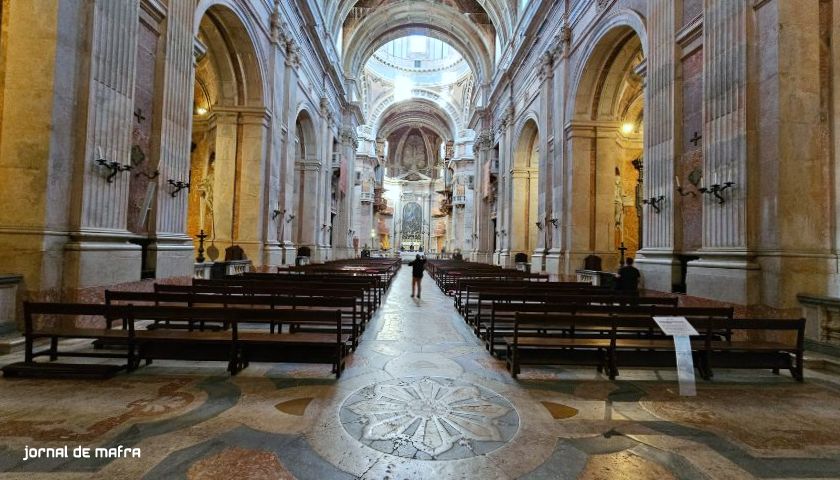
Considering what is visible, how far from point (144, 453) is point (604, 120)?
14.7m

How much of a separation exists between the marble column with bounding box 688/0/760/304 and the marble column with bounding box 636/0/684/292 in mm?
1232

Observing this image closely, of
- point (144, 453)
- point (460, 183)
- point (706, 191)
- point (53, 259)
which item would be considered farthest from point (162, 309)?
point (460, 183)

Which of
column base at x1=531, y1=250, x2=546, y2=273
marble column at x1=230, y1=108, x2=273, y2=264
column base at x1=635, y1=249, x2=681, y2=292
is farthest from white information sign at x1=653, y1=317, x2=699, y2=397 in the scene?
marble column at x1=230, y1=108, x2=273, y2=264

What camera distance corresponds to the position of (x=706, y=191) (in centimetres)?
682

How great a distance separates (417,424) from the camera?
308cm

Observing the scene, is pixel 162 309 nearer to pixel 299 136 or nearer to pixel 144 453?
pixel 144 453

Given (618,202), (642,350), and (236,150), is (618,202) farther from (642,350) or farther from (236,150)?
(236,150)

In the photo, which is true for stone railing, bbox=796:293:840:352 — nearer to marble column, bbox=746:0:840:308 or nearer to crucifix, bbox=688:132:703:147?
marble column, bbox=746:0:840:308

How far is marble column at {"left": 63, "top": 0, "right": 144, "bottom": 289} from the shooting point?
578 cm

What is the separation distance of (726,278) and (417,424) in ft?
19.2

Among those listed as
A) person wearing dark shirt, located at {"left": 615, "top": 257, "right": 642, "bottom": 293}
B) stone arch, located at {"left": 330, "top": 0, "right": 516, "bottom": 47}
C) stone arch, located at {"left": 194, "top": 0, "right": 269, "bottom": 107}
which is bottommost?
person wearing dark shirt, located at {"left": 615, "top": 257, "right": 642, "bottom": 293}

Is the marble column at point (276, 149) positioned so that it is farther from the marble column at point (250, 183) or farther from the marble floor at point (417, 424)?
the marble floor at point (417, 424)

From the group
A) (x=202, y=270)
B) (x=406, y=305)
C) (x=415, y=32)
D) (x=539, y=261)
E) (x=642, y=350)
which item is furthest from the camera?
(x=415, y=32)

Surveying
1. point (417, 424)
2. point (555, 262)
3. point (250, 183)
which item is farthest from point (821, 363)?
point (250, 183)
